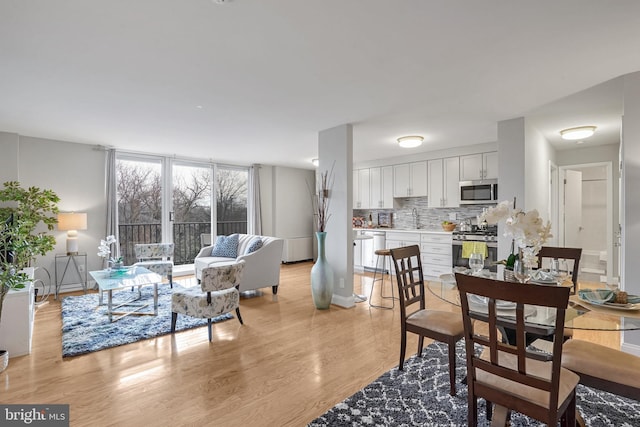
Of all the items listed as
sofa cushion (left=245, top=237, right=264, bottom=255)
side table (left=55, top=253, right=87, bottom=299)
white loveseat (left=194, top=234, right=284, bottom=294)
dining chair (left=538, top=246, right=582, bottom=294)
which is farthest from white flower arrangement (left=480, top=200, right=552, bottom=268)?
side table (left=55, top=253, right=87, bottom=299)

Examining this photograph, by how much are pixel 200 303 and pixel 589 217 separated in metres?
7.89

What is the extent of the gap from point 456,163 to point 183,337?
514cm

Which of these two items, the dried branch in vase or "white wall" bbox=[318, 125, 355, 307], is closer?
"white wall" bbox=[318, 125, 355, 307]

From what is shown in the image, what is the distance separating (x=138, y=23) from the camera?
1.95 metres

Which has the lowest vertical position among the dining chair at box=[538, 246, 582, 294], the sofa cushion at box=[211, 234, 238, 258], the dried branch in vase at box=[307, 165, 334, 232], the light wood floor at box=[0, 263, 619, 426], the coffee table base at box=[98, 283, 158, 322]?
the light wood floor at box=[0, 263, 619, 426]

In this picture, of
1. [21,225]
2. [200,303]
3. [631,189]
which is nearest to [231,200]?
[200,303]

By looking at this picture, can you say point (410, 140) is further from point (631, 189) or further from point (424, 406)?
point (424, 406)

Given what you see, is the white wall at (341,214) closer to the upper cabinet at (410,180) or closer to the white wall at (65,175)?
the upper cabinet at (410,180)

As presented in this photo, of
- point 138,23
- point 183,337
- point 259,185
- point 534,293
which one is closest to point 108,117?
point 138,23

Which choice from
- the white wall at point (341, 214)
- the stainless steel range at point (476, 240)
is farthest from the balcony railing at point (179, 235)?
the stainless steel range at point (476, 240)

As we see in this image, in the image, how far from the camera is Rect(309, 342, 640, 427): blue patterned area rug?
1917 millimetres

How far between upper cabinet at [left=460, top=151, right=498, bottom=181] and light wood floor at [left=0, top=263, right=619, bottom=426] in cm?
285

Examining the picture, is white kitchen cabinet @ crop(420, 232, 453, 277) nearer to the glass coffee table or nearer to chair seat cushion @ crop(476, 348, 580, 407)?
chair seat cushion @ crop(476, 348, 580, 407)

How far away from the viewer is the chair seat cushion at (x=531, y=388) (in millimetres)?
1410
